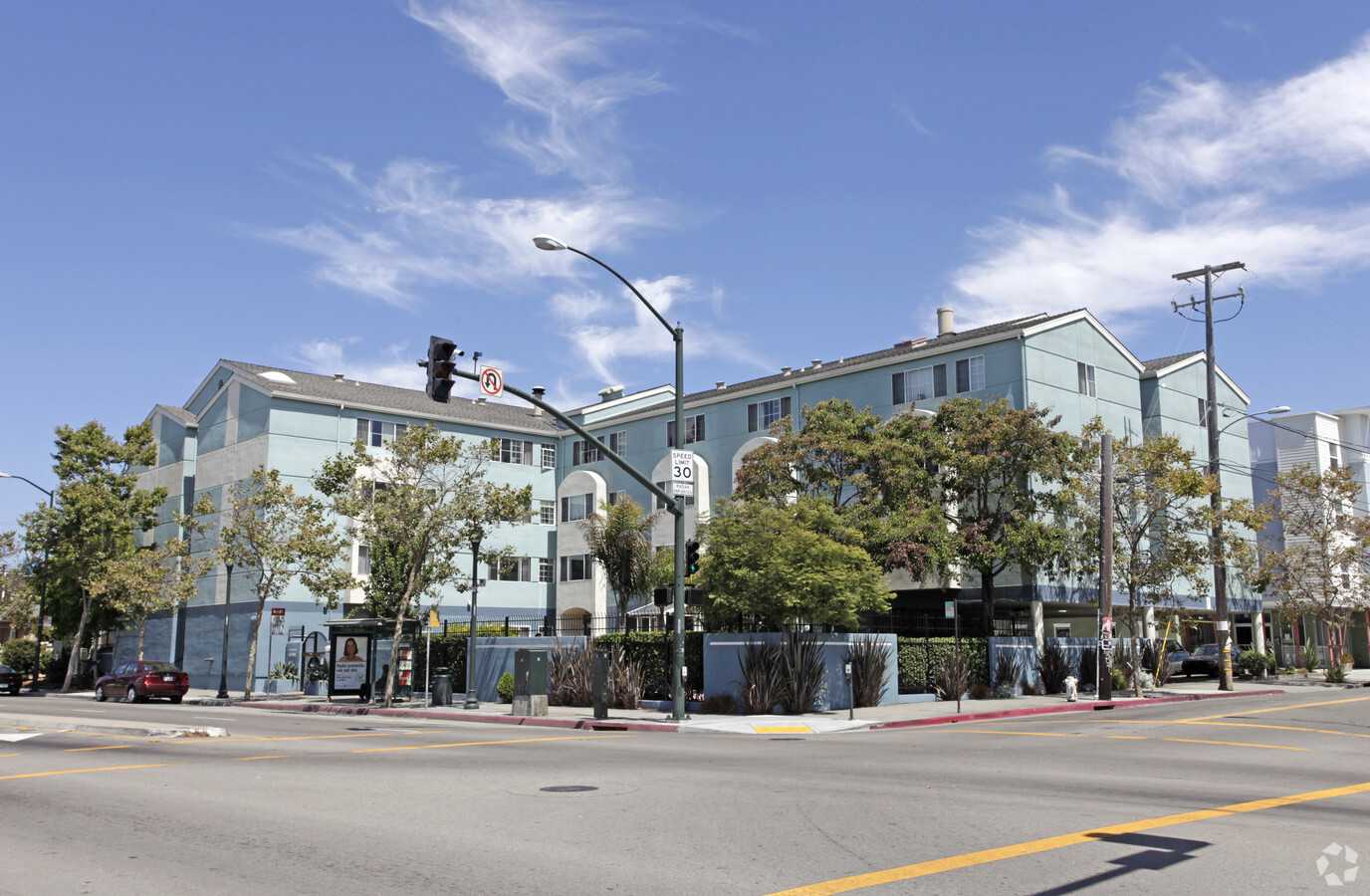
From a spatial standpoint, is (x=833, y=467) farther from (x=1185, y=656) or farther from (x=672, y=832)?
(x=672, y=832)

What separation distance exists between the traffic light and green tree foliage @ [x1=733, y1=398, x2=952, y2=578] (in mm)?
15804

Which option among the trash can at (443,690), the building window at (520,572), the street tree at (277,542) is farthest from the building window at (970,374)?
the building window at (520,572)

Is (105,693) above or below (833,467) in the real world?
below

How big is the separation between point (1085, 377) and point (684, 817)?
118 feet

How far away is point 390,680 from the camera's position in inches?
1217

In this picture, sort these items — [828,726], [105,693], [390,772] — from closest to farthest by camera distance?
1. [390,772]
2. [828,726]
3. [105,693]

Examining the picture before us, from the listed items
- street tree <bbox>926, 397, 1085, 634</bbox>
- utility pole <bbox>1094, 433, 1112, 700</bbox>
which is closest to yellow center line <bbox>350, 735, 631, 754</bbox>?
utility pole <bbox>1094, 433, 1112, 700</bbox>

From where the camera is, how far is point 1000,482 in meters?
35.9

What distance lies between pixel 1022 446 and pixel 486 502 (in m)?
16.7

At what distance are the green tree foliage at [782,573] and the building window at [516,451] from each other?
98.3ft

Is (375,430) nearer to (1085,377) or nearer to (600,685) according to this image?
(600,685)

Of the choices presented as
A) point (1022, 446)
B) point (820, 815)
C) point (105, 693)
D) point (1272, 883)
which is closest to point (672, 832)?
point (820, 815)

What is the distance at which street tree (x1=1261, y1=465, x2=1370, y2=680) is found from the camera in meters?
41.9

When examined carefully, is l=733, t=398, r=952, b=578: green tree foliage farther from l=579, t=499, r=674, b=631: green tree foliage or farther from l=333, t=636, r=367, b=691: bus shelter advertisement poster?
l=333, t=636, r=367, b=691: bus shelter advertisement poster
